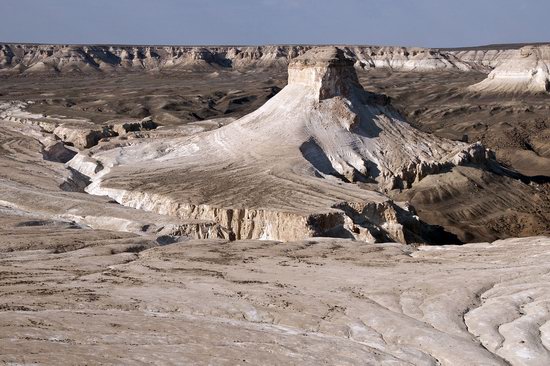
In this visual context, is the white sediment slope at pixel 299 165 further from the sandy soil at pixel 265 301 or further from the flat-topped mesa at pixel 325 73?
the sandy soil at pixel 265 301

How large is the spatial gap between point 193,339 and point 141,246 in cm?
1374

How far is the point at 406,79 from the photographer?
623 ft

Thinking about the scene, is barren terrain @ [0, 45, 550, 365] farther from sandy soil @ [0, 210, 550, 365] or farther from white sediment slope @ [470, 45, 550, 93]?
white sediment slope @ [470, 45, 550, 93]

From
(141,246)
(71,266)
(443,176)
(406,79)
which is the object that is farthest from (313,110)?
(406,79)

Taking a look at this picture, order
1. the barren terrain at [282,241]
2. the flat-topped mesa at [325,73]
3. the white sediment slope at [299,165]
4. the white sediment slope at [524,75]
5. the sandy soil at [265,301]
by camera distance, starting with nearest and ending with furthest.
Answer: the sandy soil at [265,301]
the barren terrain at [282,241]
the white sediment slope at [299,165]
the flat-topped mesa at [325,73]
the white sediment slope at [524,75]

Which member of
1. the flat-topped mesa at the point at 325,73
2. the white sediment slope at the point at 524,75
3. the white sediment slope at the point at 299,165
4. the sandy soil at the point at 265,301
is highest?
the white sediment slope at the point at 524,75

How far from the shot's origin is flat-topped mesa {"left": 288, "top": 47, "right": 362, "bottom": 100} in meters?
56.3

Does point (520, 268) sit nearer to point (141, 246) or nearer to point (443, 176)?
point (141, 246)

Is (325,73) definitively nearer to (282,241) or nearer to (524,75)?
(282,241)

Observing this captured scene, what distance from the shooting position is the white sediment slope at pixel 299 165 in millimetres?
41094

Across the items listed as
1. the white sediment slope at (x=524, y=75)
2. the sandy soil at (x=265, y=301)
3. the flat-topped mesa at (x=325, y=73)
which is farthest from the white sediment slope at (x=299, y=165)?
the white sediment slope at (x=524, y=75)

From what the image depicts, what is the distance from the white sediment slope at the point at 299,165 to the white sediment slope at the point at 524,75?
263ft

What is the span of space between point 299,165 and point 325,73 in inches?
414

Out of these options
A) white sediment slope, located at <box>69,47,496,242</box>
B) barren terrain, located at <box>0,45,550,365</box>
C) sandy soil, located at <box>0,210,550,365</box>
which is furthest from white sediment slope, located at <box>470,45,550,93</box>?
sandy soil, located at <box>0,210,550,365</box>
